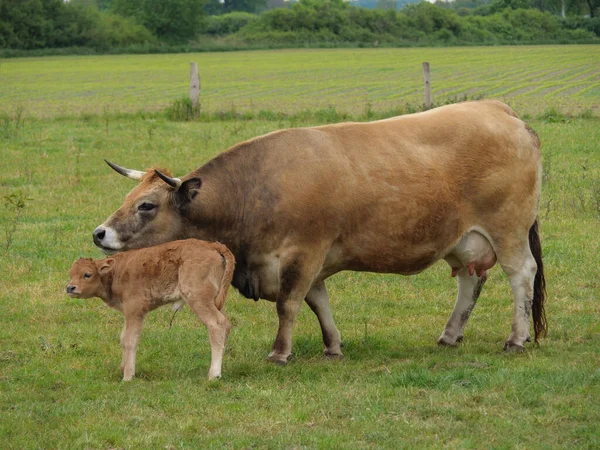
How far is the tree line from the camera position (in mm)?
83812

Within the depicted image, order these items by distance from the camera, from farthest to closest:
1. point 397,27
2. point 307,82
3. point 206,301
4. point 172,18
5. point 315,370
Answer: point 172,18 < point 397,27 < point 307,82 < point 315,370 < point 206,301

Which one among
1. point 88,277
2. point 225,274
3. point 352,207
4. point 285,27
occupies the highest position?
point 352,207

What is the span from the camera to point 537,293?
887 centimetres

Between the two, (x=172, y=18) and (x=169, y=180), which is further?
(x=172, y=18)

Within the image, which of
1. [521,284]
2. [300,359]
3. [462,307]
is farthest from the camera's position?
[462,307]

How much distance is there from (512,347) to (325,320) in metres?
1.62

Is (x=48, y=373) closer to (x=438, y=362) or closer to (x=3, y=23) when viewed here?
(x=438, y=362)

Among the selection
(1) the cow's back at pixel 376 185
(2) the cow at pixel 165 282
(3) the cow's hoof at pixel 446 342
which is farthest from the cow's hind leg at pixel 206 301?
(3) the cow's hoof at pixel 446 342

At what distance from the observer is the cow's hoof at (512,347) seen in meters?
8.45

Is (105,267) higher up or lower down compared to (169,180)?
lower down

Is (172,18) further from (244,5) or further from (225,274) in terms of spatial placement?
(225,274)

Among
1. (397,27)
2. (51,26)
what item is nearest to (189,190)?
(51,26)

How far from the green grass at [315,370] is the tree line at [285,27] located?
239 feet

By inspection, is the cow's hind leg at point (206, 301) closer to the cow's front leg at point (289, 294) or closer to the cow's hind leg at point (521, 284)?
the cow's front leg at point (289, 294)
